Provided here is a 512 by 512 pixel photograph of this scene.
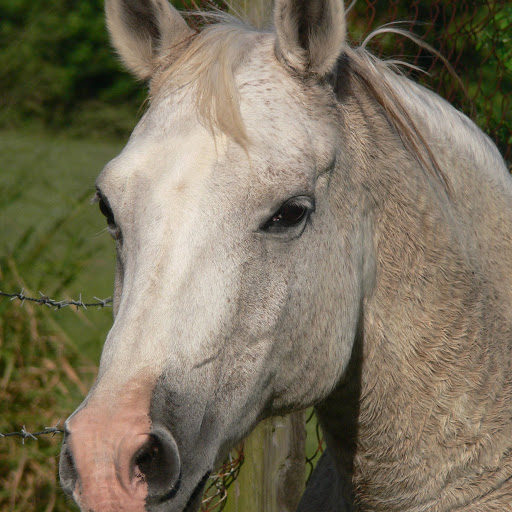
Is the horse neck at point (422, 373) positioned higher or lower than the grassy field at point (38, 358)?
higher

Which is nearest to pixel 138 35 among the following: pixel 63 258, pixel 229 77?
pixel 229 77

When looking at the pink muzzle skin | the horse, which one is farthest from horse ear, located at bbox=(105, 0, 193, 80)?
the pink muzzle skin

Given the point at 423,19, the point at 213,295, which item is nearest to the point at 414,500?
the point at 213,295

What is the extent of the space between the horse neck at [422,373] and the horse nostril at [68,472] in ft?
2.82

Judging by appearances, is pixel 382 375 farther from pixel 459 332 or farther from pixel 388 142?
pixel 388 142

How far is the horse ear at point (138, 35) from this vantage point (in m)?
2.26

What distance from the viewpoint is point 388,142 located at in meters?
2.14

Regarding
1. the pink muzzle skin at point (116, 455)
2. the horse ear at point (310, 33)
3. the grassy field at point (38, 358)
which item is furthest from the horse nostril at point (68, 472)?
the grassy field at point (38, 358)

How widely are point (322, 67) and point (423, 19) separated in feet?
9.95

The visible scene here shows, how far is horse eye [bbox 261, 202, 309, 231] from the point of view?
1846 millimetres

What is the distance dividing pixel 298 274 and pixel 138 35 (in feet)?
3.25

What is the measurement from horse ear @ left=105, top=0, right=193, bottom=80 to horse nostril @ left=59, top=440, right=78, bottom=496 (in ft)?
4.13

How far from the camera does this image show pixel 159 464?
1.58 metres

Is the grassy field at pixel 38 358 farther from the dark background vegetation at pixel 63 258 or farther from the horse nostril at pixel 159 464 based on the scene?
the horse nostril at pixel 159 464
